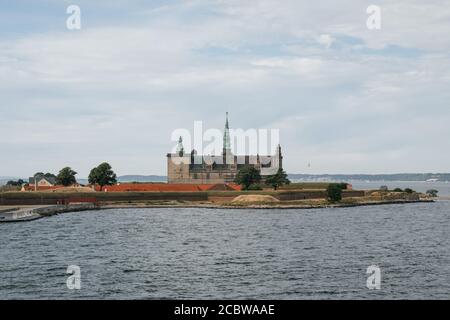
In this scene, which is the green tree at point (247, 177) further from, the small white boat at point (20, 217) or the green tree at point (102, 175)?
the small white boat at point (20, 217)

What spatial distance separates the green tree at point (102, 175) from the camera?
156125mm

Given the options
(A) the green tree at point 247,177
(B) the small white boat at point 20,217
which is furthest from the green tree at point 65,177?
(B) the small white boat at point 20,217

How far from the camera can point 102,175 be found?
156625 millimetres

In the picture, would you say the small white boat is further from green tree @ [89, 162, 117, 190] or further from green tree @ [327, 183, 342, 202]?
green tree @ [327, 183, 342, 202]

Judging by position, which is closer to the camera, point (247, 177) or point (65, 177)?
point (65, 177)

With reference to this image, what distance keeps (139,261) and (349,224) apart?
1993 inches

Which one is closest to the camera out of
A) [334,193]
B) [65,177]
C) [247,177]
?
[334,193]

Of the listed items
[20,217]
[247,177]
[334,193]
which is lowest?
[20,217]

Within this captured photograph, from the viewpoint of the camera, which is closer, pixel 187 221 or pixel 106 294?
pixel 106 294

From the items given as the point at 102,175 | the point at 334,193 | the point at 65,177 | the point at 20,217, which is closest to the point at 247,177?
the point at 334,193

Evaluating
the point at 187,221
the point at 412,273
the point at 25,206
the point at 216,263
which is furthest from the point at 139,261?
the point at 25,206

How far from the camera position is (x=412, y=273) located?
152 ft

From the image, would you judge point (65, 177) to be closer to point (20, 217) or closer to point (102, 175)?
point (102, 175)
